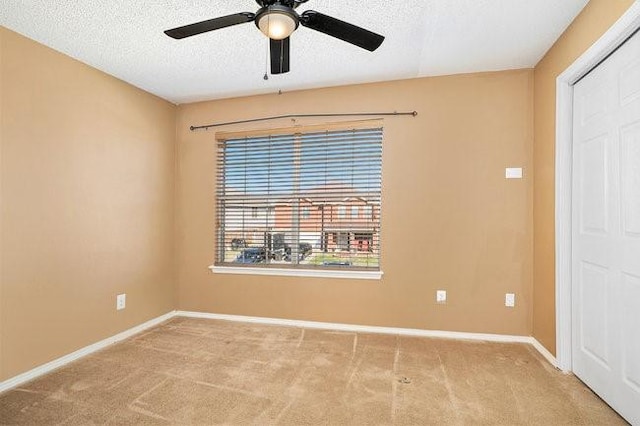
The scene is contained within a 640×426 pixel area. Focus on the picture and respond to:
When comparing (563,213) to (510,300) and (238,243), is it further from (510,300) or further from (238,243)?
(238,243)

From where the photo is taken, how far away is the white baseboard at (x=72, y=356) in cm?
232

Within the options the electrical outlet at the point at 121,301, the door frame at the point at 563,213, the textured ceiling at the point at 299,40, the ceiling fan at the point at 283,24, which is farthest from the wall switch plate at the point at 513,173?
the electrical outlet at the point at 121,301

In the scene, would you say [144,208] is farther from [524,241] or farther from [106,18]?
[524,241]

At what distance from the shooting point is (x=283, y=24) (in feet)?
5.30

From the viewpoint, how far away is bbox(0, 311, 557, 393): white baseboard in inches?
97.7

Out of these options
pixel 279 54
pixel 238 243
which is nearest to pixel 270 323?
pixel 238 243

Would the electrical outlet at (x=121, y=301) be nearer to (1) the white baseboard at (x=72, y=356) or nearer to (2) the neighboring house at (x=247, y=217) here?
(1) the white baseboard at (x=72, y=356)

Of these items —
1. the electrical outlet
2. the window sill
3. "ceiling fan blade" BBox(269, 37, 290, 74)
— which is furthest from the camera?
the window sill

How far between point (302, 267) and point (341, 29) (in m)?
2.50

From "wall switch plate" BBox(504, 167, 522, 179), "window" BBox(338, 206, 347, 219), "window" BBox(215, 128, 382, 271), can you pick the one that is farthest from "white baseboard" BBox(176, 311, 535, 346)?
"wall switch plate" BBox(504, 167, 522, 179)

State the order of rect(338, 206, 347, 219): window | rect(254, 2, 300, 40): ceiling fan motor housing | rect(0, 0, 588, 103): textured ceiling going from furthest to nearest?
rect(338, 206, 347, 219): window → rect(0, 0, 588, 103): textured ceiling → rect(254, 2, 300, 40): ceiling fan motor housing

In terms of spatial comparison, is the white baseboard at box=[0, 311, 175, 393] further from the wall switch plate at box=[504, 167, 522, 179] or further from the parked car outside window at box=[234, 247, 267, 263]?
the wall switch plate at box=[504, 167, 522, 179]

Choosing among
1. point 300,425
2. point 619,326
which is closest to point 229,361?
point 300,425

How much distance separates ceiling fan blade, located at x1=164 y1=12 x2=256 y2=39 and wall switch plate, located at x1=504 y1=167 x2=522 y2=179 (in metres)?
2.61
